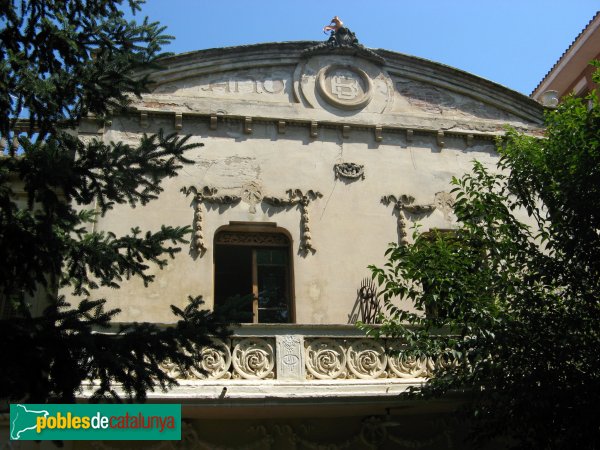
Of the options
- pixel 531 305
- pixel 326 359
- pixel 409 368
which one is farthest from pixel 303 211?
pixel 531 305

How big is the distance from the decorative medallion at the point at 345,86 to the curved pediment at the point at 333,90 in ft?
0.06

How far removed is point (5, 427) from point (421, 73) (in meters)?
10.1

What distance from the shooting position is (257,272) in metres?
12.8

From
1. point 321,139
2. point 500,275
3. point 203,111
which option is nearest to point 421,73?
point 321,139

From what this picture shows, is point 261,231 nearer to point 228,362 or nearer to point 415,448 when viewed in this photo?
point 228,362

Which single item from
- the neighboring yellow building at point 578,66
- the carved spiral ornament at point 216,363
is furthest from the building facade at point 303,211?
the neighboring yellow building at point 578,66

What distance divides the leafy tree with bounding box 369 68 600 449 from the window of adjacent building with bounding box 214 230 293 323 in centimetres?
285

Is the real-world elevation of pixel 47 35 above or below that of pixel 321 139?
below

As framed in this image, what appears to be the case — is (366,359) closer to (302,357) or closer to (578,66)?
(302,357)

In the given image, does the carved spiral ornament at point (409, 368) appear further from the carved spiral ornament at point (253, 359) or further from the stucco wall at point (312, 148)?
the carved spiral ornament at point (253, 359)

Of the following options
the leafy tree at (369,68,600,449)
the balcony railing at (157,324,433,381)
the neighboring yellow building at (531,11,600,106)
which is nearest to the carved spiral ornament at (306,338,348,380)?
the balcony railing at (157,324,433,381)

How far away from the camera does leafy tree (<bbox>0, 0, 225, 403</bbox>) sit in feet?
24.0

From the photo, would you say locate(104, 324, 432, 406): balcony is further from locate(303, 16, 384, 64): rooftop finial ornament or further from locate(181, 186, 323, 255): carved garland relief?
locate(303, 16, 384, 64): rooftop finial ornament

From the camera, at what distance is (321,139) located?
45.8 ft
